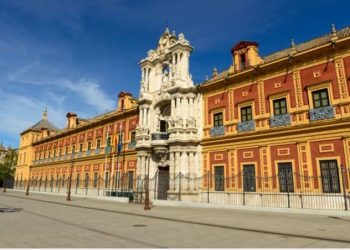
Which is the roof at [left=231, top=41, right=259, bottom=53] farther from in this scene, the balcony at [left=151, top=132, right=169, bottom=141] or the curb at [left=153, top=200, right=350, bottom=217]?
the curb at [left=153, top=200, right=350, bottom=217]

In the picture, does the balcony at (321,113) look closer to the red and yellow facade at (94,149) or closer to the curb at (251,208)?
the curb at (251,208)

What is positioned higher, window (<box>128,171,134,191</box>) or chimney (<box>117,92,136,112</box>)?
chimney (<box>117,92,136,112</box>)

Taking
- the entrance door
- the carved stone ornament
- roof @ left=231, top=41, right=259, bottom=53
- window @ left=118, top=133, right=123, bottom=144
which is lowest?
the entrance door

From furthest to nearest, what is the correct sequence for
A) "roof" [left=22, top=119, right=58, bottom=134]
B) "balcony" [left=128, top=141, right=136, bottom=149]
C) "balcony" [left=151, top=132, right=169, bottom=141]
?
"roof" [left=22, top=119, right=58, bottom=134]
"balcony" [left=128, top=141, right=136, bottom=149]
"balcony" [left=151, top=132, right=169, bottom=141]

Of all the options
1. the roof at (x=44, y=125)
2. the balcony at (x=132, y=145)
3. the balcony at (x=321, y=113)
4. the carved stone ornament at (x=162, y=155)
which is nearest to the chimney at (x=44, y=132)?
the roof at (x=44, y=125)

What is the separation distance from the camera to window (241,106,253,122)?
2005cm

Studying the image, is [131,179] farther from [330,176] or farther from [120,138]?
[330,176]

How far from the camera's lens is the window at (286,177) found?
16972 millimetres

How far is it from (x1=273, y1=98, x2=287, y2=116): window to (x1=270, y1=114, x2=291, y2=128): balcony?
345mm

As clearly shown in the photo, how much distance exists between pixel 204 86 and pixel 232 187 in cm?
842

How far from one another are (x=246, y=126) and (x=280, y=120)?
8.03ft

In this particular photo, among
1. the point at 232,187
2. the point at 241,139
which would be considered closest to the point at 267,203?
the point at 232,187

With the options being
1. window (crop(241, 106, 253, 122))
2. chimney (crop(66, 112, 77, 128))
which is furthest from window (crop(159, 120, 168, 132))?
chimney (crop(66, 112, 77, 128))

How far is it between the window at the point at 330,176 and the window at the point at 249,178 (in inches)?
162
